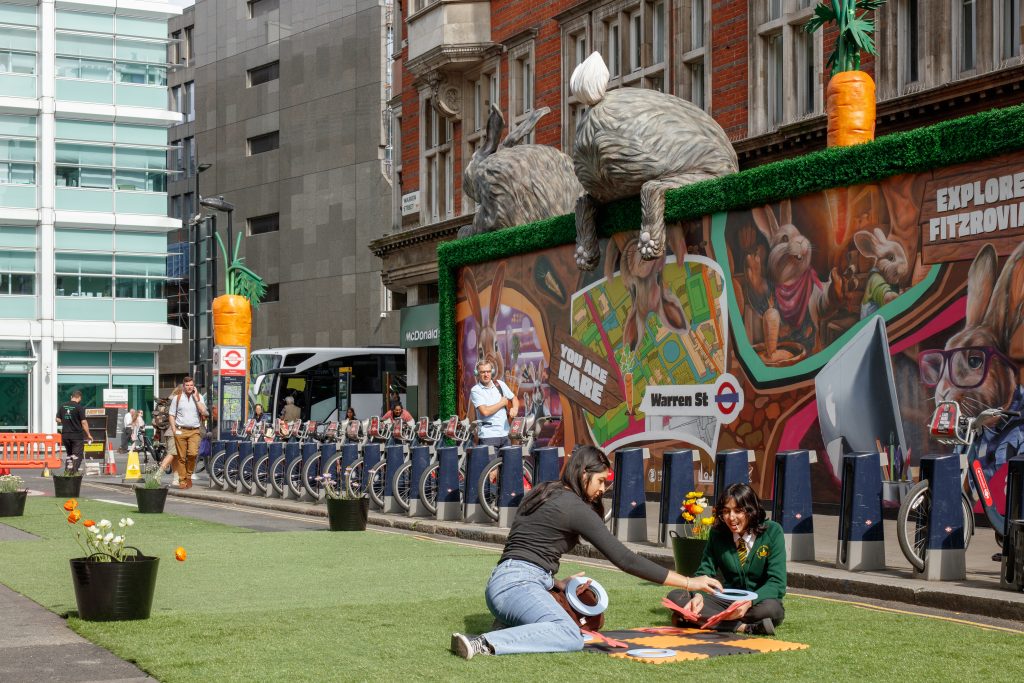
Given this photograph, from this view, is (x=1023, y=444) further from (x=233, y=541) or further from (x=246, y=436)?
(x=246, y=436)

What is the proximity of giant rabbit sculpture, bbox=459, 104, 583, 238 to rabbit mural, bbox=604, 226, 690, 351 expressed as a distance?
359 cm

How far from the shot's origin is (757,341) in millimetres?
17281

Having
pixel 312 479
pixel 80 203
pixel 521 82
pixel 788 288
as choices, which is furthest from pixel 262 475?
pixel 80 203

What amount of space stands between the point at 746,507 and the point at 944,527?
2759 mm

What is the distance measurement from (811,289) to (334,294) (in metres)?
46.3

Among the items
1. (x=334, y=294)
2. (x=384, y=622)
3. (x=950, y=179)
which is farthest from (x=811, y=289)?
(x=334, y=294)

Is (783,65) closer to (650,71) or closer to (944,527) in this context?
(650,71)

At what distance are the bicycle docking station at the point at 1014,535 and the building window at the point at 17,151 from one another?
4717 cm

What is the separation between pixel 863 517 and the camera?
11258 mm

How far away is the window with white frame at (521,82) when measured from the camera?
31609mm

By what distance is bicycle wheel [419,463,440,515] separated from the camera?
58.9 ft

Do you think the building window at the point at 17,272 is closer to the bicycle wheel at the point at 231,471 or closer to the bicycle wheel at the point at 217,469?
the bicycle wheel at the point at 217,469

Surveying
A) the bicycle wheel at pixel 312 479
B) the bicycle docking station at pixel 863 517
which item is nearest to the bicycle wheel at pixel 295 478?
the bicycle wheel at pixel 312 479

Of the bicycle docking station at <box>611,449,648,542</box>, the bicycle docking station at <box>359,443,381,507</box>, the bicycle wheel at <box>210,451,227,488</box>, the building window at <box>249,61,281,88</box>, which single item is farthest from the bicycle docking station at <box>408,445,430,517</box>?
the building window at <box>249,61,281,88</box>
